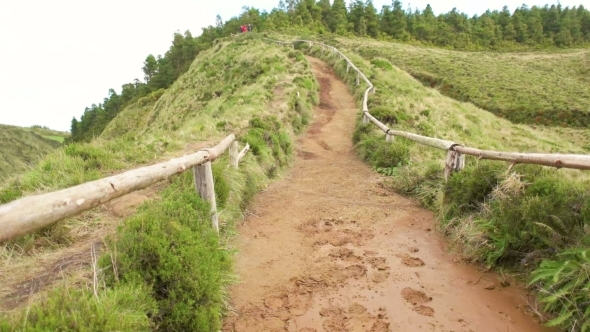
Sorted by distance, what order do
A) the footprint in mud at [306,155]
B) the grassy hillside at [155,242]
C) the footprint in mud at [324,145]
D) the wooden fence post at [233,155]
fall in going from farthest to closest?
the footprint in mud at [324,145] → the footprint in mud at [306,155] → the wooden fence post at [233,155] → the grassy hillside at [155,242]

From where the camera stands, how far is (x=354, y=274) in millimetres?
4227

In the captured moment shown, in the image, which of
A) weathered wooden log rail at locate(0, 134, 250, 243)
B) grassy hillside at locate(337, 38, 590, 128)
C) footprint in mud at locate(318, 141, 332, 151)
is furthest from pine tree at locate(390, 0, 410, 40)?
weathered wooden log rail at locate(0, 134, 250, 243)

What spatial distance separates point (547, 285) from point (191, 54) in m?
66.2

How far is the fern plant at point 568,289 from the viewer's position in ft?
9.03

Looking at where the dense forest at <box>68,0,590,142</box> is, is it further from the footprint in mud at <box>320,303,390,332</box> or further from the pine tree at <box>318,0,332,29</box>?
the footprint in mud at <box>320,303,390,332</box>

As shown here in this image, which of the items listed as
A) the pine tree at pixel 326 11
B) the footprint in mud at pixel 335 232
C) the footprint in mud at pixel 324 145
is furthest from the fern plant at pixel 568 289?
the pine tree at pixel 326 11

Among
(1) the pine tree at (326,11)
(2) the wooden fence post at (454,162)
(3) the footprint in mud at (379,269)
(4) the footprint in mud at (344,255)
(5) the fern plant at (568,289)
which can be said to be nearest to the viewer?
(5) the fern plant at (568,289)

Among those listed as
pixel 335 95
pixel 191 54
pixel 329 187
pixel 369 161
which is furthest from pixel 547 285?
pixel 191 54

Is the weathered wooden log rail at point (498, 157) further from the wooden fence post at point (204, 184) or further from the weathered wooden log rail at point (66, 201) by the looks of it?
the weathered wooden log rail at point (66, 201)

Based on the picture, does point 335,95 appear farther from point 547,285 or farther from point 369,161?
point 547,285

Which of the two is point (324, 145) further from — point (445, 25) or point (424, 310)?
point (445, 25)

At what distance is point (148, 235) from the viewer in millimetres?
2930

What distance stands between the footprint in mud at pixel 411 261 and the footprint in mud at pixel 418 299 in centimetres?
54

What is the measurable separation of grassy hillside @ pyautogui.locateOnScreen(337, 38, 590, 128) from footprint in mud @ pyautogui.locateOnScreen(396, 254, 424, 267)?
22437 mm
